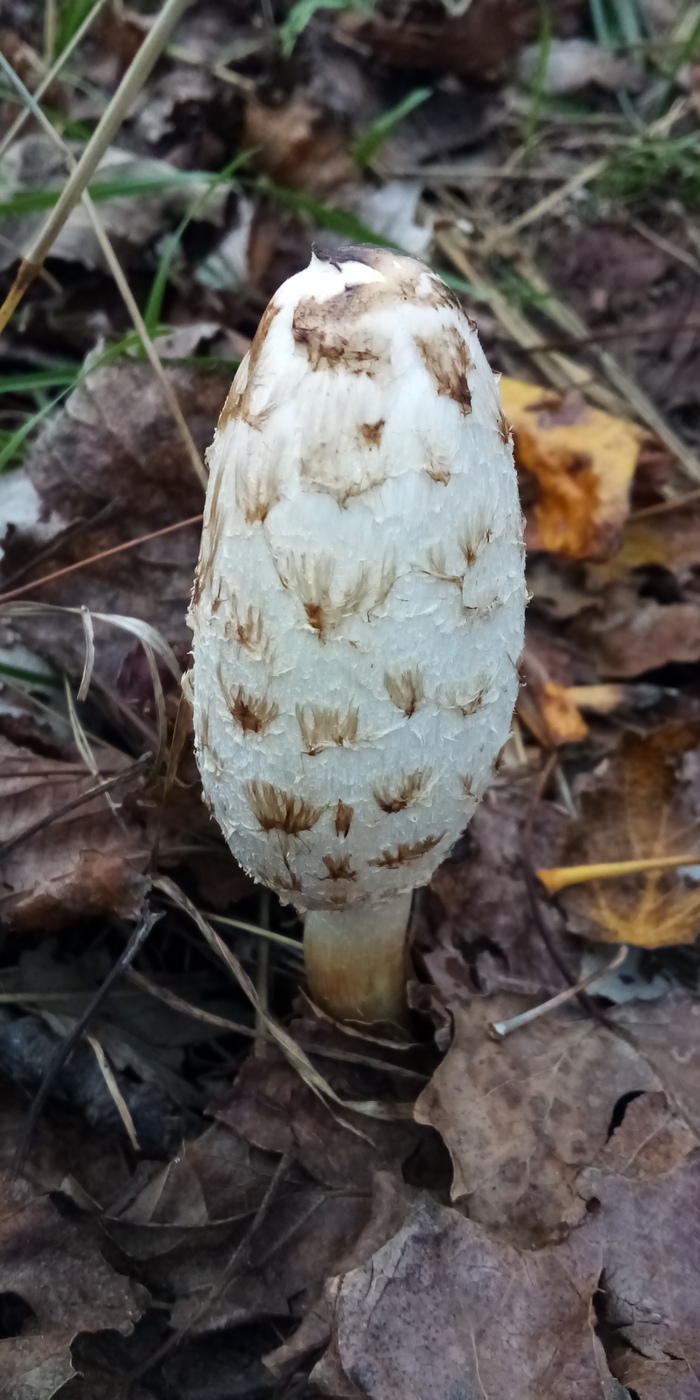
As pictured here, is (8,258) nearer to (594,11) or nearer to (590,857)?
(590,857)

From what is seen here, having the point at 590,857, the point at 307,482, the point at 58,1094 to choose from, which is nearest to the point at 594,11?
the point at 590,857

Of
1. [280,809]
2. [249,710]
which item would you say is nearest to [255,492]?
[249,710]

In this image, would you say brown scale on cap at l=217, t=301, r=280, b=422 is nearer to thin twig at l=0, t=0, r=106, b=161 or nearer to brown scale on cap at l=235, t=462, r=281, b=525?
brown scale on cap at l=235, t=462, r=281, b=525

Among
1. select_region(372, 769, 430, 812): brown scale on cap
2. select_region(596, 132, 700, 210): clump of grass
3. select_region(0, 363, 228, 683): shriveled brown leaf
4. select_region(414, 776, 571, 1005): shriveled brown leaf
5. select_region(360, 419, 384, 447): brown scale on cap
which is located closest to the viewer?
select_region(360, 419, 384, 447): brown scale on cap

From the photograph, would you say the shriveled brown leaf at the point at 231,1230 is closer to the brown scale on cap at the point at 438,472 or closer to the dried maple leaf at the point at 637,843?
the dried maple leaf at the point at 637,843

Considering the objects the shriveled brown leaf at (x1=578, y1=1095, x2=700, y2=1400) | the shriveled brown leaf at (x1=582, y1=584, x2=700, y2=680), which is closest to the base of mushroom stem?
the shriveled brown leaf at (x1=578, y1=1095, x2=700, y2=1400)

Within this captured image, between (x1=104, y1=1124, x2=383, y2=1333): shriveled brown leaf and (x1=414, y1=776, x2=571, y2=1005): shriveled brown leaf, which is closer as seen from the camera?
(x1=104, y1=1124, x2=383, y2=1333): shriveled brown leaf

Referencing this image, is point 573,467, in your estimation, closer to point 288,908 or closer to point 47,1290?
point 288,908
